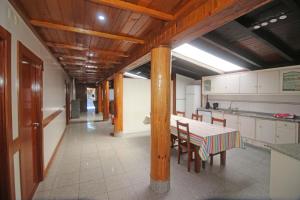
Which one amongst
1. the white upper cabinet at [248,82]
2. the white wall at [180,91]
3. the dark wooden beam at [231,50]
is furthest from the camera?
the white wall at [180,91]

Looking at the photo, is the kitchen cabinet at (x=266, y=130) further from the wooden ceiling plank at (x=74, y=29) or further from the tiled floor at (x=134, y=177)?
the wooden ceiling plank at (x=74, y=29)

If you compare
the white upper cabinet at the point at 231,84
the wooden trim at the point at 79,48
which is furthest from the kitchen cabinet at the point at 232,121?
the wooden trim at the point at 79,48

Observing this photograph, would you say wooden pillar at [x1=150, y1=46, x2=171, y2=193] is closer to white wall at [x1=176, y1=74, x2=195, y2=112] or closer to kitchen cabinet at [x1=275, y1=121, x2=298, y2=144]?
→ kitchen cabinet at [x1=275, y1=121, x2=298, y2=144]

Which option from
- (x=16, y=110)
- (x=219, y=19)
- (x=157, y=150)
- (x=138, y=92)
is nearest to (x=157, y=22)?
(x=219, y=19)

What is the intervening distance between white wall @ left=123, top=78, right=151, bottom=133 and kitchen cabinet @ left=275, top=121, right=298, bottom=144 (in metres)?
3.73

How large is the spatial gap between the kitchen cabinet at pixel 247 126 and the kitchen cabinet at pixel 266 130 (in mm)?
127

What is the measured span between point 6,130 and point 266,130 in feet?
16.2

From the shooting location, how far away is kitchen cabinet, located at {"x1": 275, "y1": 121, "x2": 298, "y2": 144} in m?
3.32

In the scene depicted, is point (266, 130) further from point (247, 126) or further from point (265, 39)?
point (265, 39)

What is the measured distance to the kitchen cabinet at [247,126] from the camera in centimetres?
412

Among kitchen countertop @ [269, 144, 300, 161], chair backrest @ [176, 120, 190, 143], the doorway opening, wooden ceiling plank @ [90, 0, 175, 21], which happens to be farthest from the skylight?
the doorway opening

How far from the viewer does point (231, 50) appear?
3447mm

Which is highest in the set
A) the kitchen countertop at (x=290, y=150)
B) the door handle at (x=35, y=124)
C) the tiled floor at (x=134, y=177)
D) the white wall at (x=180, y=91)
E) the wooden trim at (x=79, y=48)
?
the wooden trim at (x=79, y=48)

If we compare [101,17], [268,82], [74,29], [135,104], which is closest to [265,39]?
[268,82]
